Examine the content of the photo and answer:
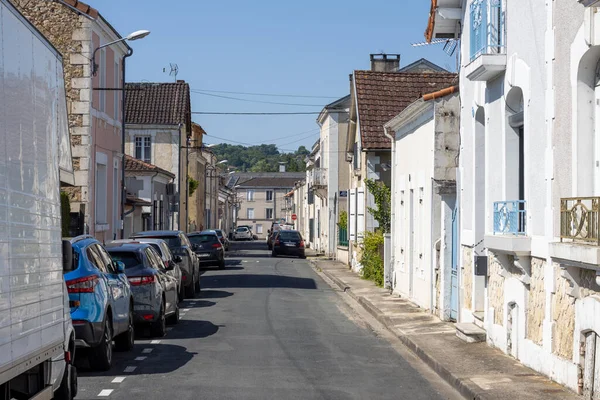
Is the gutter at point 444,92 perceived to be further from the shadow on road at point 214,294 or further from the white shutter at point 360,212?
the white shutter at point 360,212

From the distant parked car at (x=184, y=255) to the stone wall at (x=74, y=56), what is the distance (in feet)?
8.78

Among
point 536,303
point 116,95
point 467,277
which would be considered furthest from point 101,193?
point 536,303

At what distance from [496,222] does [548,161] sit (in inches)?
102

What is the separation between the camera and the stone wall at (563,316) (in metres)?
10.8

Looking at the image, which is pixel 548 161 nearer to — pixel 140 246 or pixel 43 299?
pixel 43 299

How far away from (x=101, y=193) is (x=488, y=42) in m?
17.8

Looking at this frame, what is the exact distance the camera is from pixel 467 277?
17078 millimetres

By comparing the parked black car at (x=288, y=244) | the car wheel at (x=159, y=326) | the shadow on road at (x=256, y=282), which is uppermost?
the parked black car at (x=288, y=244)

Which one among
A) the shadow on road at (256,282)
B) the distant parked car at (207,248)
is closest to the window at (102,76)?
the shadow on road at (256,282)

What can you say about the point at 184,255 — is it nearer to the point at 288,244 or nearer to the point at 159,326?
the point at 159,326

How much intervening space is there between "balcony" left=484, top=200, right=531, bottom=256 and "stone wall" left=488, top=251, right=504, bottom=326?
19.4 inches

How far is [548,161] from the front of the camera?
1154 centimetres

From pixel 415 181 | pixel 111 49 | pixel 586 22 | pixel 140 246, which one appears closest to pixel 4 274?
pixel 586 22

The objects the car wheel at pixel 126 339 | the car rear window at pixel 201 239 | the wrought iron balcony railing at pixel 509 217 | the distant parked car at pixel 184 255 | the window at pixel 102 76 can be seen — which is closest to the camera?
the wrought iron balcony railing at pixel 509 217
